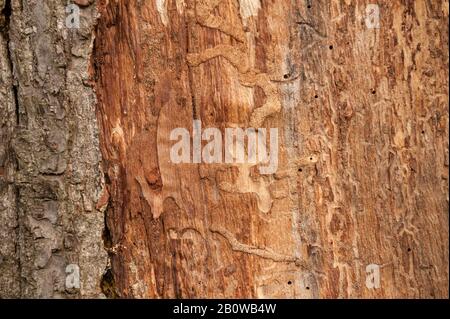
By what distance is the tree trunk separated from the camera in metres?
1.55

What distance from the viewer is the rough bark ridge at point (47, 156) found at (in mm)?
1538

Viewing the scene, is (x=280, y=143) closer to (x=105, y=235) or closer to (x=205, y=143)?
(x=205, y=143)

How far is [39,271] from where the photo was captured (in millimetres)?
1568

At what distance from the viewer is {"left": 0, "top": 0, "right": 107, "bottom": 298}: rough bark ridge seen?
154cm

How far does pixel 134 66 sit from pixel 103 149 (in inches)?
10.4

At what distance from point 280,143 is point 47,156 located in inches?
27.5

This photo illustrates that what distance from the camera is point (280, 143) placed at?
5.24 feet

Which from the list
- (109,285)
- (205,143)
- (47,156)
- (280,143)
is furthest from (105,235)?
(280,143)

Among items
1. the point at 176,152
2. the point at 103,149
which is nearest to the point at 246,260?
the point at 176,152

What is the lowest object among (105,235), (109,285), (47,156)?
(109,285)

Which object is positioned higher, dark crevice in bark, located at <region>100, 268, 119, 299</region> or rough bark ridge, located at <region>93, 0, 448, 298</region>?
rough bark ridge, located at <region>93, 0, 448, 298</region>

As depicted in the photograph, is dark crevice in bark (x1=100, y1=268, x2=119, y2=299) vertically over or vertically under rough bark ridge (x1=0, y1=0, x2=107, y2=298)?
under
